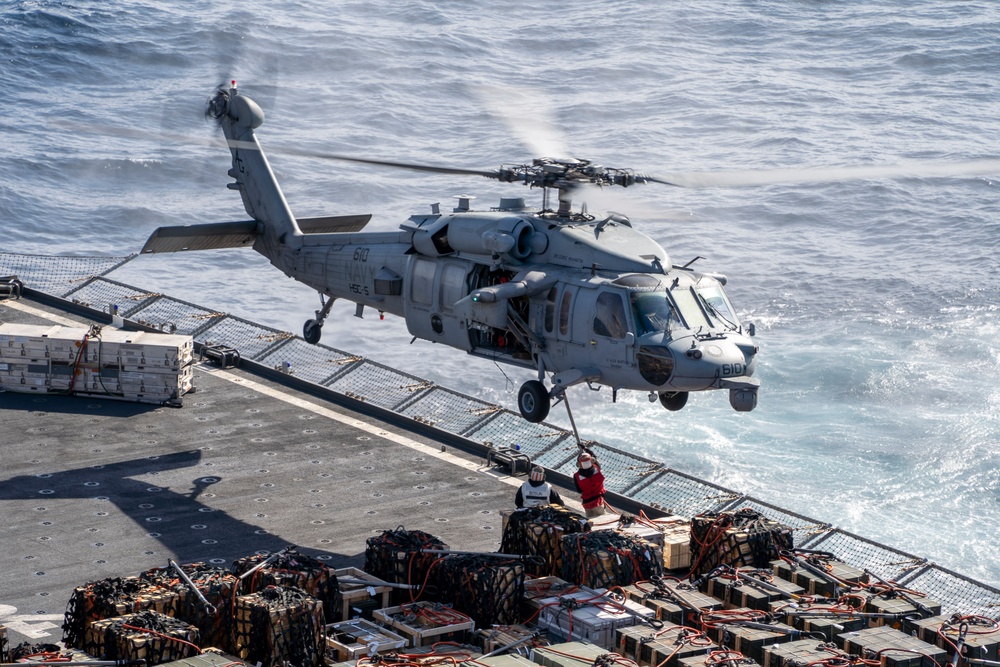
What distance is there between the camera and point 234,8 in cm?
9869

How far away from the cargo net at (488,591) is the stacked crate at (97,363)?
12452 millimetres

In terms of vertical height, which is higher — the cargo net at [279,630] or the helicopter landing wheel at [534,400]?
the helicopter landing wheel at [534,400]

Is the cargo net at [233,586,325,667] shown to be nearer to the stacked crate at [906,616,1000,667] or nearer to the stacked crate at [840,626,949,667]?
the stacked crate at [840,626,949,667]

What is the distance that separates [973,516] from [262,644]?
35.3m

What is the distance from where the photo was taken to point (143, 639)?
17141 mm

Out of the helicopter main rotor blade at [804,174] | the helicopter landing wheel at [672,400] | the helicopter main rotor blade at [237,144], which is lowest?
the helicopter landing wheel at [672,400]

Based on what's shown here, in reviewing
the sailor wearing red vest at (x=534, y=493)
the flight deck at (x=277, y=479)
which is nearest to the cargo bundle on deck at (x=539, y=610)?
the sailor wearing red vest at (x=534, y=493)

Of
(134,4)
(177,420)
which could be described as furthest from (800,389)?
(134,4)

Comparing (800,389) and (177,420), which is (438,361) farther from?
(177,420)

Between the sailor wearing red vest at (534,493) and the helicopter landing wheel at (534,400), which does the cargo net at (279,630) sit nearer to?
the sailor wearing red vest at (534,493)

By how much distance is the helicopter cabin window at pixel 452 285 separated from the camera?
2592 cm

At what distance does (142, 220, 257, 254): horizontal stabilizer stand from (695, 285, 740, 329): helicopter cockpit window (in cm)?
1104

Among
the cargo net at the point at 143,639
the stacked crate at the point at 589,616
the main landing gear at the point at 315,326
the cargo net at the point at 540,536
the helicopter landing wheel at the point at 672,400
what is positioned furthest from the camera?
the main landing gear at the point at 315,326

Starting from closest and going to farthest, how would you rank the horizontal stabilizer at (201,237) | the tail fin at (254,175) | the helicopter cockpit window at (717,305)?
the helicopter cockpit window at (717,305) < the horizontal stabilizer at (201,237) < the tail fin at (254,175)
